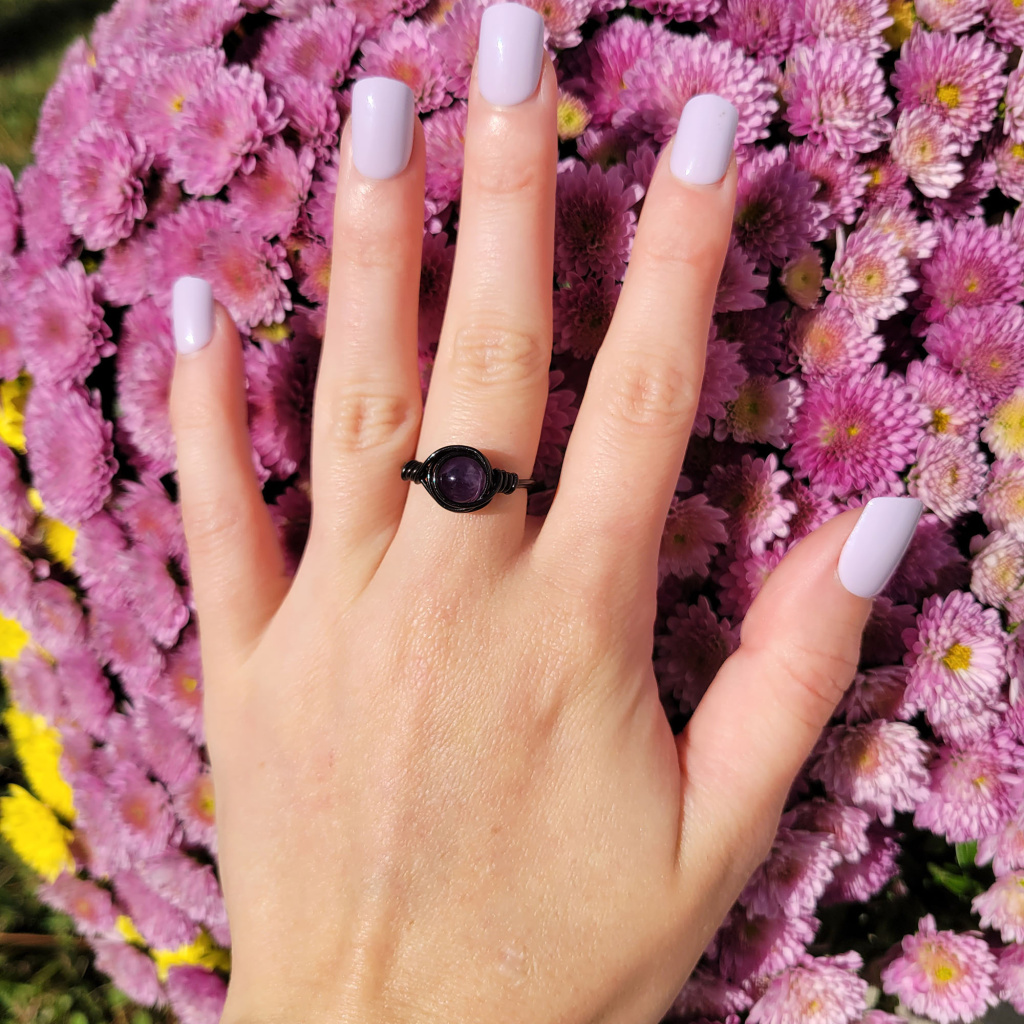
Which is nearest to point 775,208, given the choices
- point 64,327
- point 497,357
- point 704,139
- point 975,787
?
point 704,139

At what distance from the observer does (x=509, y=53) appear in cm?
79

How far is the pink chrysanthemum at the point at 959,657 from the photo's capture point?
862 millimetres

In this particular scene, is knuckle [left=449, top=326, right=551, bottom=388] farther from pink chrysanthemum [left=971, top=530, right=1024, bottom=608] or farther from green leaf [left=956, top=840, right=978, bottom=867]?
green leaf [left=956, top=840, right=978, bottom=867]

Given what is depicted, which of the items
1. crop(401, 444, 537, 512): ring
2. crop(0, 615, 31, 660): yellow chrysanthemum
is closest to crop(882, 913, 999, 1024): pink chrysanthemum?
crop(401, 444, 537, 512): ring

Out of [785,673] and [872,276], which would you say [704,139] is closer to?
[872,276]

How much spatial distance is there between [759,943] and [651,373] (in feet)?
2.25

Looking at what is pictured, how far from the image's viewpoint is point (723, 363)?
0.89 meters

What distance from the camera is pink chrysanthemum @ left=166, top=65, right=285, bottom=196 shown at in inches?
34.0

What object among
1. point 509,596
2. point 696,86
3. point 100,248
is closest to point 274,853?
point 509,596

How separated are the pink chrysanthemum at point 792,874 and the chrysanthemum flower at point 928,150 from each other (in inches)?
27.6

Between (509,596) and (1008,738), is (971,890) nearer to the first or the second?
(1008,738)

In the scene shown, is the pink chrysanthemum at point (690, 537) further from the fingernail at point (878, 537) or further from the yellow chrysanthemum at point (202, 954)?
the yellow chrysanthemum at point (202, 954)

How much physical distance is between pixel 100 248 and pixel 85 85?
22 cm

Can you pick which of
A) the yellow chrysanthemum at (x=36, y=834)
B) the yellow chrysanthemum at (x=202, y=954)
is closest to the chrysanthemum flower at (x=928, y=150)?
the yellow chrysanthemum at (x=202, y=954)
